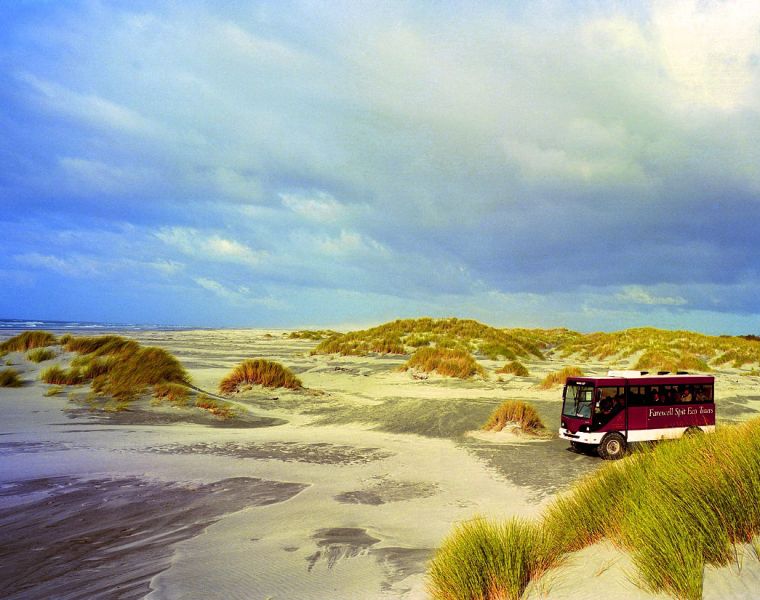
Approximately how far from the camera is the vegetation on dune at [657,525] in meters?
4.30

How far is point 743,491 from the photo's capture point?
4973 mm

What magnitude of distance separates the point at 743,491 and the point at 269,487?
830 centimetres

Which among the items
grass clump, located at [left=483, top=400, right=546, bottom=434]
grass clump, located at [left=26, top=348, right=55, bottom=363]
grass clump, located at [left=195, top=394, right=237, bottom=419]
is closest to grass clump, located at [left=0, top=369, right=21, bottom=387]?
grass clump, located at [left=26, top=348, right=55, bottom=363]

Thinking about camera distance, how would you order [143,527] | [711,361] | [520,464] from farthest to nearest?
1. [711,361]
2. [520,464]
3. [143,527]

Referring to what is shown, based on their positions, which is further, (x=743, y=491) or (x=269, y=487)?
(x=269, y=487)

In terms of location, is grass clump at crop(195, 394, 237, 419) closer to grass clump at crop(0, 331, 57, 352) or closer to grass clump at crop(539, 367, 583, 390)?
grass clump at crop(0, 331, 57, 352)

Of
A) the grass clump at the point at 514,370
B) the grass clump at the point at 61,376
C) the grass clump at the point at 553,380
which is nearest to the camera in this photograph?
the grass clump at the point at 61,376

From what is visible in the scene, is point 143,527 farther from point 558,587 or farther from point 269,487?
point 558,587

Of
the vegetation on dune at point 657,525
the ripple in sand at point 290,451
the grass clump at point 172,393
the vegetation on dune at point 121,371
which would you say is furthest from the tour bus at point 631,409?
the vegetation on dune at point 121,371

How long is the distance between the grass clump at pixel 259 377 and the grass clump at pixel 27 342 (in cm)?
1002

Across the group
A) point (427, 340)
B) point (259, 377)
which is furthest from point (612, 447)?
point (427, 340)

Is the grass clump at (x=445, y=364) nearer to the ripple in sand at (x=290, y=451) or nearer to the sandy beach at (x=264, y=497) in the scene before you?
the sandy beach at (x=264, y=497)

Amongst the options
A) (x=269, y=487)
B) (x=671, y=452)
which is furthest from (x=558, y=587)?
(x=269, y=487)

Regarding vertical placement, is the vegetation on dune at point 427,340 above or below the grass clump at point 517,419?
above
